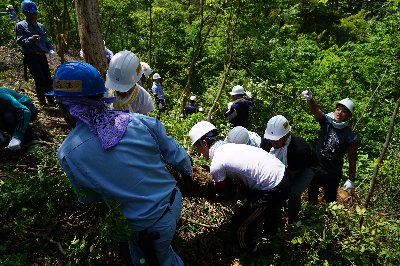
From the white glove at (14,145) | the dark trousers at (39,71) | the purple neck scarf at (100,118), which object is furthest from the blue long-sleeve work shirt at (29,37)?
the purple neck scarf at (100,118)

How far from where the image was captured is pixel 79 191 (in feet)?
7.63

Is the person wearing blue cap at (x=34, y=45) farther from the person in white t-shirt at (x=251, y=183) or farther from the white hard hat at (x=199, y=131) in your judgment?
the person in white t-shirt at (x=251, y=183)

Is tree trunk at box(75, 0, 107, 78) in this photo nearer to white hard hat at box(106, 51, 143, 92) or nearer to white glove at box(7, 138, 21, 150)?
white hard hat at box(106, 51, 143, 92)

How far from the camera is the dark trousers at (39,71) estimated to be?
19.2 ft

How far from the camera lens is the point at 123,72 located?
11.3ft

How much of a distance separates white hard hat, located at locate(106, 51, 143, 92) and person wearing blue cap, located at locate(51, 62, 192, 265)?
3.63ft

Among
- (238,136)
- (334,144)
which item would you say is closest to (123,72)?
(238,136)

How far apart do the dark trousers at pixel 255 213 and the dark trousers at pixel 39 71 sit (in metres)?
4.44

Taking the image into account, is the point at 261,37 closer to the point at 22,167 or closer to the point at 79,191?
the point at 22,167

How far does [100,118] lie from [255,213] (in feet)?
6.56

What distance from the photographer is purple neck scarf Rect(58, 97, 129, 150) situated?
7.06 ft

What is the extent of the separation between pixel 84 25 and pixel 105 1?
43.9 feet

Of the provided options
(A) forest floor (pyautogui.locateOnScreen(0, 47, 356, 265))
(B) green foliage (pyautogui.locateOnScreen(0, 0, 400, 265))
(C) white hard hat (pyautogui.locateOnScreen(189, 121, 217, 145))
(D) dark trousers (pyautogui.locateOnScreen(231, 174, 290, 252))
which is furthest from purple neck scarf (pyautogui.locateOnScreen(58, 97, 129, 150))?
(D) dark trousers (pyautogui.locateOnScreen(231, 174, 290, 252))

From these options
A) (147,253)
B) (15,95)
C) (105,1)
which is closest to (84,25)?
(15,95)
